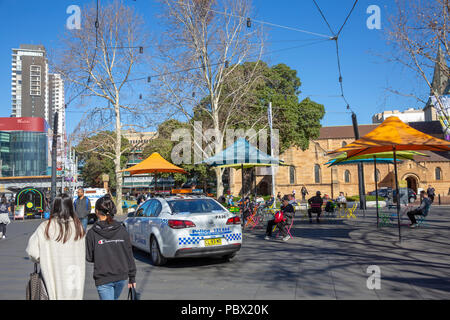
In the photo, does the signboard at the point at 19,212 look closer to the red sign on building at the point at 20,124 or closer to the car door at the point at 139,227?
the car door at the point at 139,227

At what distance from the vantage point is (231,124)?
2570 cm

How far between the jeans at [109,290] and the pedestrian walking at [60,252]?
0.69 ft

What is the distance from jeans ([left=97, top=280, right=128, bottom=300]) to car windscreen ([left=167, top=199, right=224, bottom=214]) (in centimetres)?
409

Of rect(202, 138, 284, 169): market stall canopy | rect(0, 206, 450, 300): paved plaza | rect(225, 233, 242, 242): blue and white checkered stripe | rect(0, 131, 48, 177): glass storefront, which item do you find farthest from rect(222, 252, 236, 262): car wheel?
rect(0, 131, 48, 177): glass storefront

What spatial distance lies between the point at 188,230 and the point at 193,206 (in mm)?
953

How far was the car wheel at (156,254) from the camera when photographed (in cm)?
798

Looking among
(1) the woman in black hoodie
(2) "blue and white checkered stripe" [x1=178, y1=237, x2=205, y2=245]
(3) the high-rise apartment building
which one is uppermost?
(3) the high-rise apartment building

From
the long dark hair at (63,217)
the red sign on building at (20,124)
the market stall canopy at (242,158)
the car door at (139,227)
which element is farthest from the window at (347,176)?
the red sign on building at (20,124)

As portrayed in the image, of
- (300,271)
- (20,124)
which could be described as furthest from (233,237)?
(20,124)

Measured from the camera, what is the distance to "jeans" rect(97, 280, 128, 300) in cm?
372

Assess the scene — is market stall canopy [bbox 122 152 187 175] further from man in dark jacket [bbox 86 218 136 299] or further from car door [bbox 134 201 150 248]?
man in dark jacket [bbox 86 218 136 299]

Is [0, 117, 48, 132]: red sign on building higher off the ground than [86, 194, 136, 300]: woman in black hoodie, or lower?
higher

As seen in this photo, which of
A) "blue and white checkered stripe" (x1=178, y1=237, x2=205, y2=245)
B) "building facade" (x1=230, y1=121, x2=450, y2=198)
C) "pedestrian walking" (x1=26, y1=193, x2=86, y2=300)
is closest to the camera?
"pedestrian walking" (x1=26, y1=193, x2=86, y2=300)
